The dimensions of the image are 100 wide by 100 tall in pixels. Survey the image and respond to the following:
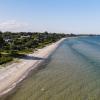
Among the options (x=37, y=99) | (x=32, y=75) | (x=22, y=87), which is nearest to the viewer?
(x=37, y=99)

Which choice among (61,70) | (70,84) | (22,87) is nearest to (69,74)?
(61,70)

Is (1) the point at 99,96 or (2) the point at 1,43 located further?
(2) the point at 1,43

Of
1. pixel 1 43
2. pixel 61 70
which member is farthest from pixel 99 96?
pixel 1 43

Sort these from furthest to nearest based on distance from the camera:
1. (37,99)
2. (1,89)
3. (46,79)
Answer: (46,79) → (1,89) → (37,99)

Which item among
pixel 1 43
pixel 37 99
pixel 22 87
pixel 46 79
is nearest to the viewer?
pixel 37 99

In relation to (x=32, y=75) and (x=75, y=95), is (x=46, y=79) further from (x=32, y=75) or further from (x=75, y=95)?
(x=75, y=95)

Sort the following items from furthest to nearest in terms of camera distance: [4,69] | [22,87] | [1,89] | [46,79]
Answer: [4,69] → [46,79] → [22,87] → [1,89]

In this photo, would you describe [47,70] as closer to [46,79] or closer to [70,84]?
[46,79]

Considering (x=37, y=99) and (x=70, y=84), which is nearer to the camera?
(x=37, y=99)
